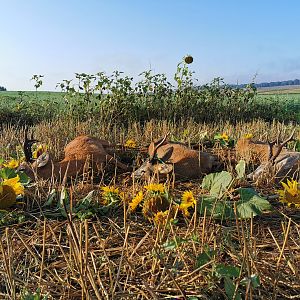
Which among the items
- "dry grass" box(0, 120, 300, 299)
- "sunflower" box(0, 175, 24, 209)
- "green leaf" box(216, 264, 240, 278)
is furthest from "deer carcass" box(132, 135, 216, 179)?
"green leaf" box(216, 264, 240, 278)

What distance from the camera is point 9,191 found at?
87.9 inches

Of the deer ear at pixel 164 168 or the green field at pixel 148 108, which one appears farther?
the green field at pixel 148 108

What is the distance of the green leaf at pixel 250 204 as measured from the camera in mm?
2053

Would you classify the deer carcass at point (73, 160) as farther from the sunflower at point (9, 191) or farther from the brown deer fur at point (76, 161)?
the sunflower at point (9, 191)

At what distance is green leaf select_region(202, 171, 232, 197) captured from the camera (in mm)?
2230

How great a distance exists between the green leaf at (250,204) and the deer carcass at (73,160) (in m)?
1.17

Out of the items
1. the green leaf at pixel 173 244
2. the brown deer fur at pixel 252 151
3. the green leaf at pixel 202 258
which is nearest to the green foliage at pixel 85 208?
the green leaf at pixel 173 244

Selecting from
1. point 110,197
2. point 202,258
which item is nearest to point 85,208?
point 110,197

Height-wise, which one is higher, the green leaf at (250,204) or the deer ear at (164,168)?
the deer ear at (164,168)

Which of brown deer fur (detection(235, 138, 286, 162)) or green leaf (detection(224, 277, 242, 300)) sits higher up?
brown deer fur (detection(235, 138, 286, 162))

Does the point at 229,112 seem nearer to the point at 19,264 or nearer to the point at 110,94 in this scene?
the point at 110,94

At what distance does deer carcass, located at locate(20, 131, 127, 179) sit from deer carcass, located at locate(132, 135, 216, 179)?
291mm

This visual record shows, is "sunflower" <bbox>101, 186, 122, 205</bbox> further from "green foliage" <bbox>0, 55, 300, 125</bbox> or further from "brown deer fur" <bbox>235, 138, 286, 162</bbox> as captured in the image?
"green foliage" <bbox>0, 55, 300, 125</bbox>

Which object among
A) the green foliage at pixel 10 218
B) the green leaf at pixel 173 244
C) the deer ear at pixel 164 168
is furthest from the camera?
the deer ear at pixel 164 168
